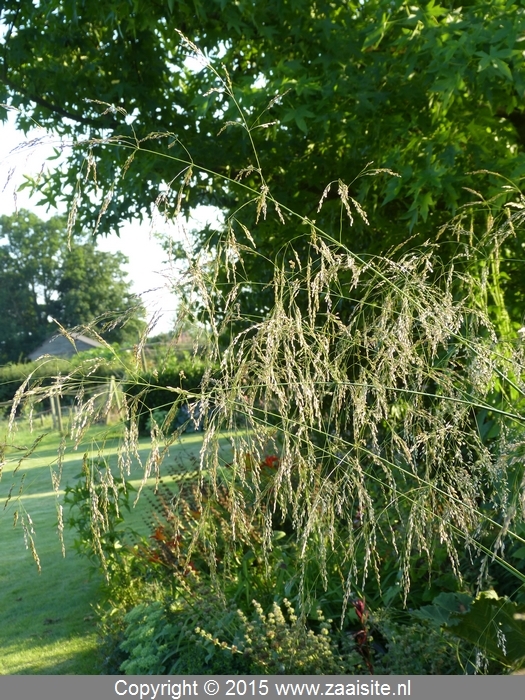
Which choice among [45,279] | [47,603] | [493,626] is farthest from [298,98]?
[45,279]

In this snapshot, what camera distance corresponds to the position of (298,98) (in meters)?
3.28

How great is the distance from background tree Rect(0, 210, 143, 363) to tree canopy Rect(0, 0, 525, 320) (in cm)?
2718

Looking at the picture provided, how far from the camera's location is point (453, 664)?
7.23 ft

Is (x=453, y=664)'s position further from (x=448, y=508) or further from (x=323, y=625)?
(x=448, y=508)

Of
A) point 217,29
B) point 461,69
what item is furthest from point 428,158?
point 217,29

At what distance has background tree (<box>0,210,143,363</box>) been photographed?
102 ft

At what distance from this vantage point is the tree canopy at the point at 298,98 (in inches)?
115

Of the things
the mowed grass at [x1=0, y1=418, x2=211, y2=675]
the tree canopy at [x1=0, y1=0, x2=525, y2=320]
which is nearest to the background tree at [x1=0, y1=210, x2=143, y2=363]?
the mowed grass at [x1=0, y1=418, x2=211, y2=675]

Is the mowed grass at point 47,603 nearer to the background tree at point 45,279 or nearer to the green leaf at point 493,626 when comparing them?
the green leaf at point 493,626

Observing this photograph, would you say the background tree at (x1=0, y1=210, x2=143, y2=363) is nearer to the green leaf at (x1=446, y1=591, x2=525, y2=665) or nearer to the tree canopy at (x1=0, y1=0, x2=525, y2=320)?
the tree canopy at (x1=0, y1=0, x2=525, y2=320)

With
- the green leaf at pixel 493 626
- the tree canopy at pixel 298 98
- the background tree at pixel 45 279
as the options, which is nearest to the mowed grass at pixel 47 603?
the green leaf at pixel 493 626

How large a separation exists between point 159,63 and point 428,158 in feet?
5.82

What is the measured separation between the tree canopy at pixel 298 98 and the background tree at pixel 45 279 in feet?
89.2

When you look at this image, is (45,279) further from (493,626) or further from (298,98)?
(493,626)
